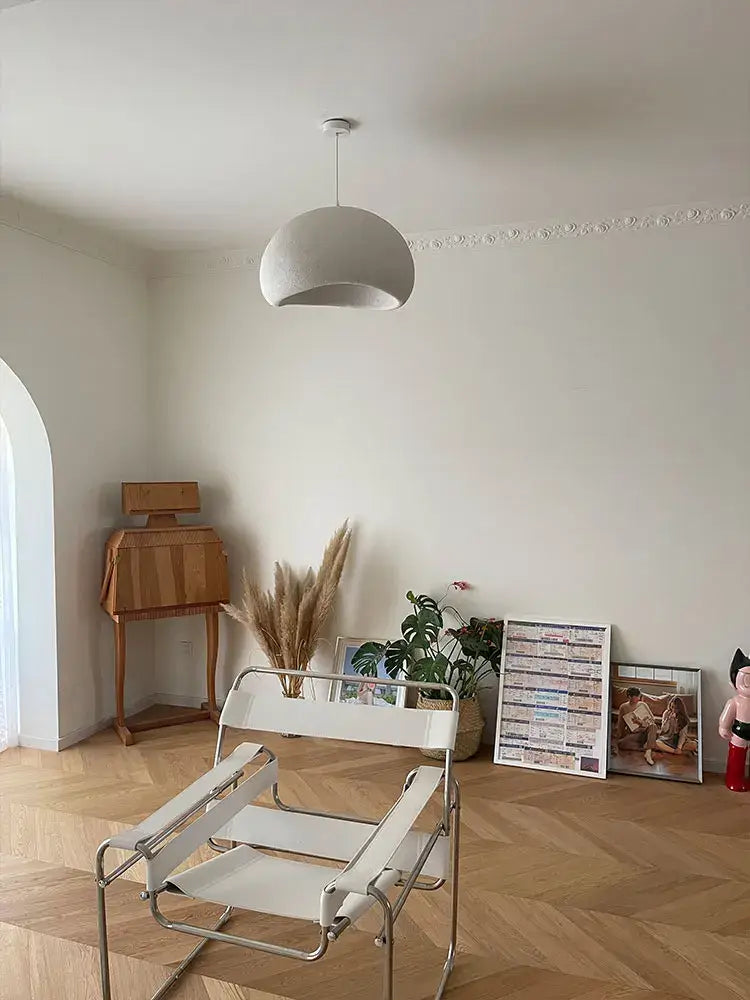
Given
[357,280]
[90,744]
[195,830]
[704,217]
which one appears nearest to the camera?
[195,830]

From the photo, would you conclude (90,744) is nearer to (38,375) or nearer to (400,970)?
→ (38,375)

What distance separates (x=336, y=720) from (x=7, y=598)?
2.36 metres

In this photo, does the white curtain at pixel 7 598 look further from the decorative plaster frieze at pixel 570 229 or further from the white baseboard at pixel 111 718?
the decorative plaster frieze at pixel 570 229

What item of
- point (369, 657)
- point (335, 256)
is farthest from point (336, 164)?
point (369, 657)

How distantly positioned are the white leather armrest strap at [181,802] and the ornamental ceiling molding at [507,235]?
109 inches

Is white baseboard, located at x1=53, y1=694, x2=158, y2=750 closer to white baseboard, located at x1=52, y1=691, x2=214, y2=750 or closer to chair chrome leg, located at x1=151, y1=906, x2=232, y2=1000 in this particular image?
white baseboard, located at x1=52, y1=691, x2=214, y2=750

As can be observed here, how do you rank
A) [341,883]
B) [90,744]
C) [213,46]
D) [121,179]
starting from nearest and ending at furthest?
[341,883] → [213,46] → [121,179] → [90,744]

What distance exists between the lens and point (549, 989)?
2387mm

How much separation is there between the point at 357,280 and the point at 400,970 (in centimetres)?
208

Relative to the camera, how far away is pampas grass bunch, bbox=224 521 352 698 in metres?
4.35

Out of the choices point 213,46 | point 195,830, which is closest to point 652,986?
point 195,830

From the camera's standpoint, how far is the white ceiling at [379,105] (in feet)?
7.39

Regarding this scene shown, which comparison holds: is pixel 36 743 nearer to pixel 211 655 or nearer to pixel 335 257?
pixel 211 655

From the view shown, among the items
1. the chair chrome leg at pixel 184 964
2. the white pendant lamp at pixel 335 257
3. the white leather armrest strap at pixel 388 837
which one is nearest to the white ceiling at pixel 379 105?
the white pendant lamp at pixel 335 257
